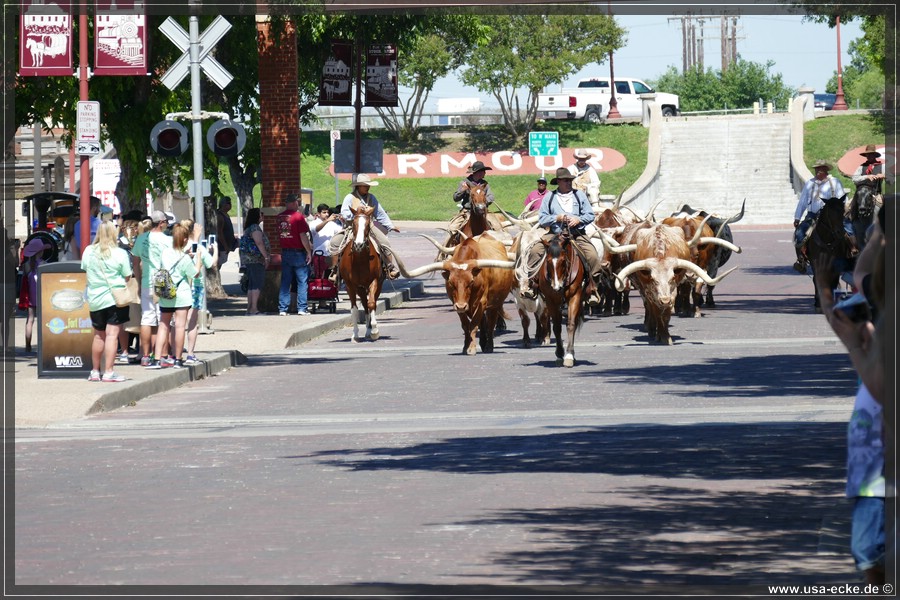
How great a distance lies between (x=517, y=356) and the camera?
20.7m

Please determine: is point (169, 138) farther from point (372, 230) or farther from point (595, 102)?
point (595, 102)

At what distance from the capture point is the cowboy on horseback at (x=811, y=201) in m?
25.7

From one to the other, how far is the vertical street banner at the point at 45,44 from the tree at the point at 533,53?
52.0 meters

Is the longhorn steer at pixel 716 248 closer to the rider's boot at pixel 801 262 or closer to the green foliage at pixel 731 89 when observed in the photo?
the rider's boot at pixel 801 262

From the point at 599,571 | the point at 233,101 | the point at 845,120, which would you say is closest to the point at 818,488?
the point at 599,571

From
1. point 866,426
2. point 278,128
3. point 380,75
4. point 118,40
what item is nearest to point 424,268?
point 118,40

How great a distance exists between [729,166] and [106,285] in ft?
169

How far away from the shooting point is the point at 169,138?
858 inches

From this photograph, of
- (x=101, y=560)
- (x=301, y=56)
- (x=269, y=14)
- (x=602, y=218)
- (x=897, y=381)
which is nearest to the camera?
(x=897, y=381)

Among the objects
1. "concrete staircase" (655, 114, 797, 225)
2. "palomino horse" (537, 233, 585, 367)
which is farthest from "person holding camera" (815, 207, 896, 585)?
"concrete staircase" (655, 114, 797, 225)

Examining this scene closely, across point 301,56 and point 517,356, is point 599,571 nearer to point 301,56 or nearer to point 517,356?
point 517,356

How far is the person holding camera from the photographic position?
6.06 metres

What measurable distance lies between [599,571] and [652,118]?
61.9 meters

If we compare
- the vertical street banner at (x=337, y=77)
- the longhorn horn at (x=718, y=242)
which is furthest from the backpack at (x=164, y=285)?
the vertical street banner at (x=337, y=77)
